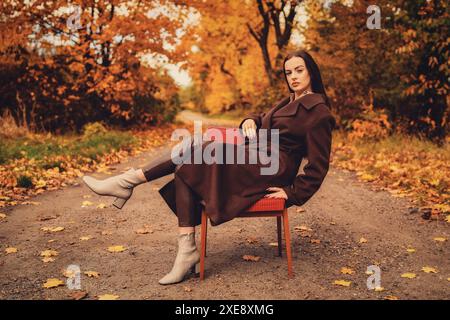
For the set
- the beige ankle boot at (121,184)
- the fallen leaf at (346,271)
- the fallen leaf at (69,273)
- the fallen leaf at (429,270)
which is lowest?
the fallen leaf at (429,270)

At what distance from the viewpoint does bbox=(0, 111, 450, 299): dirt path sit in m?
3.15

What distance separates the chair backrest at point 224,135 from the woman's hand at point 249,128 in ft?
0.39

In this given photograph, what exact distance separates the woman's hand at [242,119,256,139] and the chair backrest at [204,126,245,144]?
0.12 meters

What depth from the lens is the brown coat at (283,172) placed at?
3248 mm

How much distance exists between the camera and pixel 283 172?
3.37 m

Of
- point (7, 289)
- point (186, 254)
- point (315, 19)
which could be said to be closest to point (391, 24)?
point (315, 19)

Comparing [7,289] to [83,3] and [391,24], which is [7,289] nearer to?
[391,24]

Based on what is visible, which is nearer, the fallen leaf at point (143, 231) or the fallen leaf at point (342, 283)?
the fallen leaf at point (342, 283)

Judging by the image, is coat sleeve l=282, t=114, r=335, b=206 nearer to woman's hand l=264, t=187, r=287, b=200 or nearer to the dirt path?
woman's hand l=264, t=187, r=287, b=200

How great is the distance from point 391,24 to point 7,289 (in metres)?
9.60

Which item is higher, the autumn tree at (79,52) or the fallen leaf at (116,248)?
the autumn tree at (79,52)

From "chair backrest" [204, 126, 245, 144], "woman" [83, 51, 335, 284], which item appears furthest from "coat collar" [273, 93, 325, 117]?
"chair backrest" [204, 126, 245, 144]

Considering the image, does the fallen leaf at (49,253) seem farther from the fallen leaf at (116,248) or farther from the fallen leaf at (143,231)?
the fallen leaf at (143,231)

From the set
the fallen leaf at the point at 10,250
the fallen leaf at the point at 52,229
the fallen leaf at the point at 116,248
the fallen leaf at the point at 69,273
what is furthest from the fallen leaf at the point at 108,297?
the fallen leaf at the point at 52,229
